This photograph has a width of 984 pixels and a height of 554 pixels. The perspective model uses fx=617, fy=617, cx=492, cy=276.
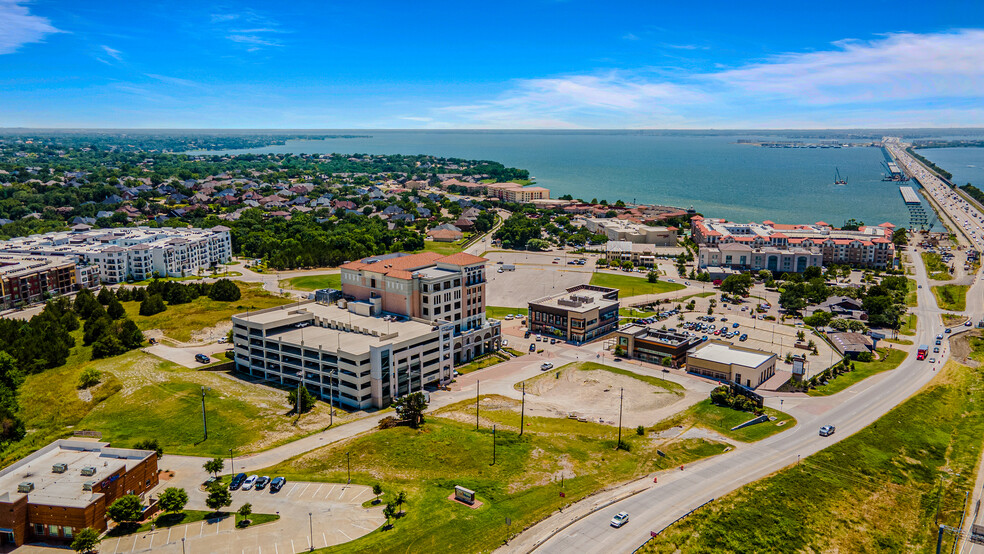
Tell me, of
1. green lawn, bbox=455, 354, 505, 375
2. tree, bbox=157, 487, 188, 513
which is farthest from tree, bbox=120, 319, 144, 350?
tree, bbox=157, 487, 188, 513

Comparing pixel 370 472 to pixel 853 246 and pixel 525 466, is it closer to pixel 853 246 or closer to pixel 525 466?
pixel 525 466

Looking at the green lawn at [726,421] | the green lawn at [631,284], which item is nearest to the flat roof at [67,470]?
the green lawn at [726,421]

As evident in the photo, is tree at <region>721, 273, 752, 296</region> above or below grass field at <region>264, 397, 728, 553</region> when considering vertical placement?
above

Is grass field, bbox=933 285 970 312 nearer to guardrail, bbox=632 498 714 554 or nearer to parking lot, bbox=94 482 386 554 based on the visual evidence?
guardrail, bbox=632 498 714 554

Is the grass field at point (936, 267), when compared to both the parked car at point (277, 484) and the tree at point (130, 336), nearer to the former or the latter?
the parked car at point (277, 484)

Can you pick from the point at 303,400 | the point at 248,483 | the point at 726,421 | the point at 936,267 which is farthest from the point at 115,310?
the point at 936,267

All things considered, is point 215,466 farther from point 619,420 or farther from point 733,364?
point 733,364
